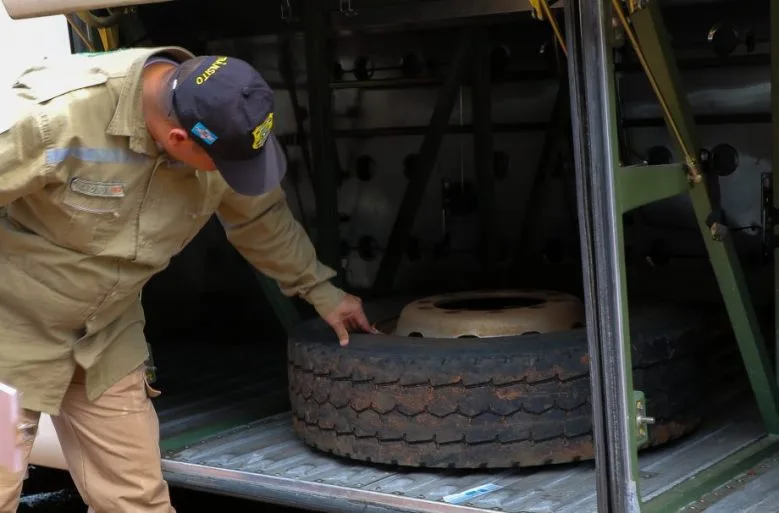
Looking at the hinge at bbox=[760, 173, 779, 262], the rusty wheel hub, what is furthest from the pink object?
the hinge at bbox=[760, 173, 779, 262]

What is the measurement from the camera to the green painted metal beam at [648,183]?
→ 9.07 ft

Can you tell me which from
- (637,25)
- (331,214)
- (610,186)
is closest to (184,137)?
(610,186)

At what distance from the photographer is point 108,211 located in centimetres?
281

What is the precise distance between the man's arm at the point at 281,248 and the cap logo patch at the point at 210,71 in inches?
20.7

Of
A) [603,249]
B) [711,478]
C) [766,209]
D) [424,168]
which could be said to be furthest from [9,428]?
[424,168]

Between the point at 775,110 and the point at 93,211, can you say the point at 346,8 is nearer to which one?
the point at 775,110

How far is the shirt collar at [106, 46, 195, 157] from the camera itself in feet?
9.04

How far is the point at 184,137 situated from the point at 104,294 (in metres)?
0.50

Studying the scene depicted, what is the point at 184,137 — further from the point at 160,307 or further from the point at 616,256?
the point at 160,307

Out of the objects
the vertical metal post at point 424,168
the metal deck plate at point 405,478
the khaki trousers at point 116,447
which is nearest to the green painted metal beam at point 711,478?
the metal deck plate at point 405,478

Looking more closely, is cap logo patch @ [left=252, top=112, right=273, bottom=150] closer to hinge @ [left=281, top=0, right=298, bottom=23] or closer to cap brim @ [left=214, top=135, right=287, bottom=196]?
cap brim @ [left=214, top=135, right=287, bottom=196]

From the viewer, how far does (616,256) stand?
105 inches

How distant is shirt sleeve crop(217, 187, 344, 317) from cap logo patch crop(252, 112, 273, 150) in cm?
48

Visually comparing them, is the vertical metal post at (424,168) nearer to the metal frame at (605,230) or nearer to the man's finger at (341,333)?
the man's finger at (341,333)
